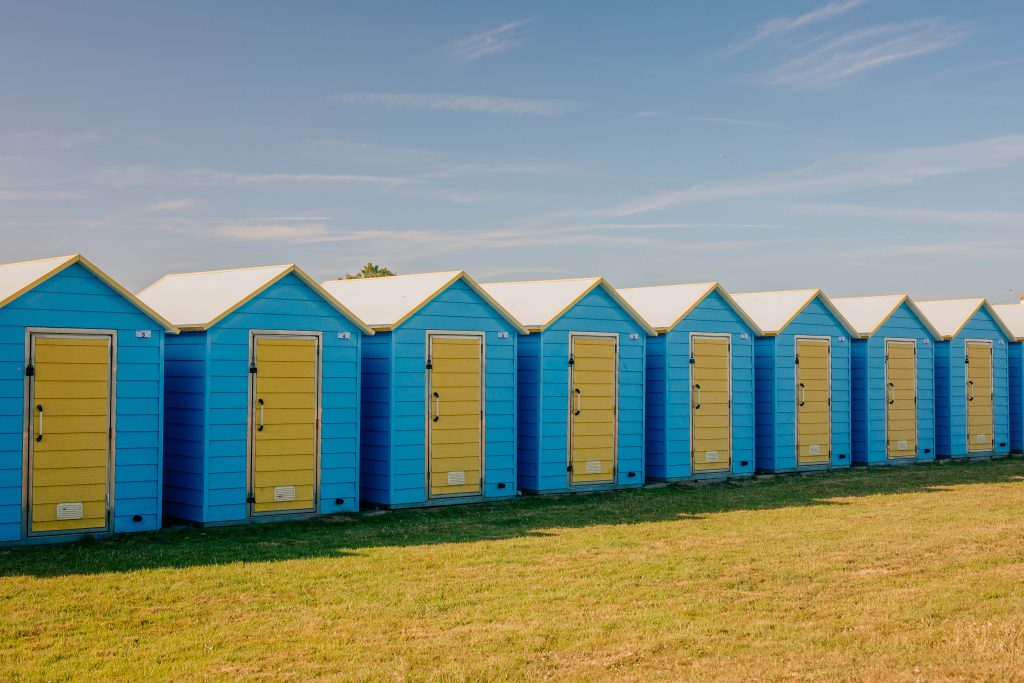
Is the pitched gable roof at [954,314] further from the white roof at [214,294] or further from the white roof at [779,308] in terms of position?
the white roof at [214,294]

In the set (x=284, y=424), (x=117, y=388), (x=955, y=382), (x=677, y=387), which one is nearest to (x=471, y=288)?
(x=284, y=424)

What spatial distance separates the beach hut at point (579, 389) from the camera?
17438 mm

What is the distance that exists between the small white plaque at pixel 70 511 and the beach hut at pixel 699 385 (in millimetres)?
9579

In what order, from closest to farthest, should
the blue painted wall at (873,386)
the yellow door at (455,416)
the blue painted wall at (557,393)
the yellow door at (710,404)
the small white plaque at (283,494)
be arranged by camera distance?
the small white plaque at (283,494)
the yellow door at (455,416)
the blue painted wall at (557,393)
the yellow door at (710,404)
the blue painted wall at (873,386)

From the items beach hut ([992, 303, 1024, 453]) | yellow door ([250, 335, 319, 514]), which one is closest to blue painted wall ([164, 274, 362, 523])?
yellow door ([250, 335, 319, 514])

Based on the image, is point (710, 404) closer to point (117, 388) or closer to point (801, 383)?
point (801, 383)

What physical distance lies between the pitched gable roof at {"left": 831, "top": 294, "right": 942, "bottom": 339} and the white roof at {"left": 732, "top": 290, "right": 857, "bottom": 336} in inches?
24.4

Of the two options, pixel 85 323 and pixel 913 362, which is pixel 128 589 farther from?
pixel 913 362

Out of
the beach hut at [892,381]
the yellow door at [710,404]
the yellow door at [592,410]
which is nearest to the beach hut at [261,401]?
the yellow door at [592,410]

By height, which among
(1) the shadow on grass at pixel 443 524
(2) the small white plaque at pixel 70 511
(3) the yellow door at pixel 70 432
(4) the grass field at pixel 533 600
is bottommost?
(4) the grass field at pixel 533 600

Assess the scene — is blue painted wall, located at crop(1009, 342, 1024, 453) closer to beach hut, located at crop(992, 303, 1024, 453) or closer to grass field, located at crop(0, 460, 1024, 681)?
beach hut, located at crop(992, 303, 1024, 453)

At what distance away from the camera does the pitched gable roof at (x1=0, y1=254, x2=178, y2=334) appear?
1230cm

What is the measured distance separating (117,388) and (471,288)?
5.32m

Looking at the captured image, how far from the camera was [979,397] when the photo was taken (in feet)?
81.8
